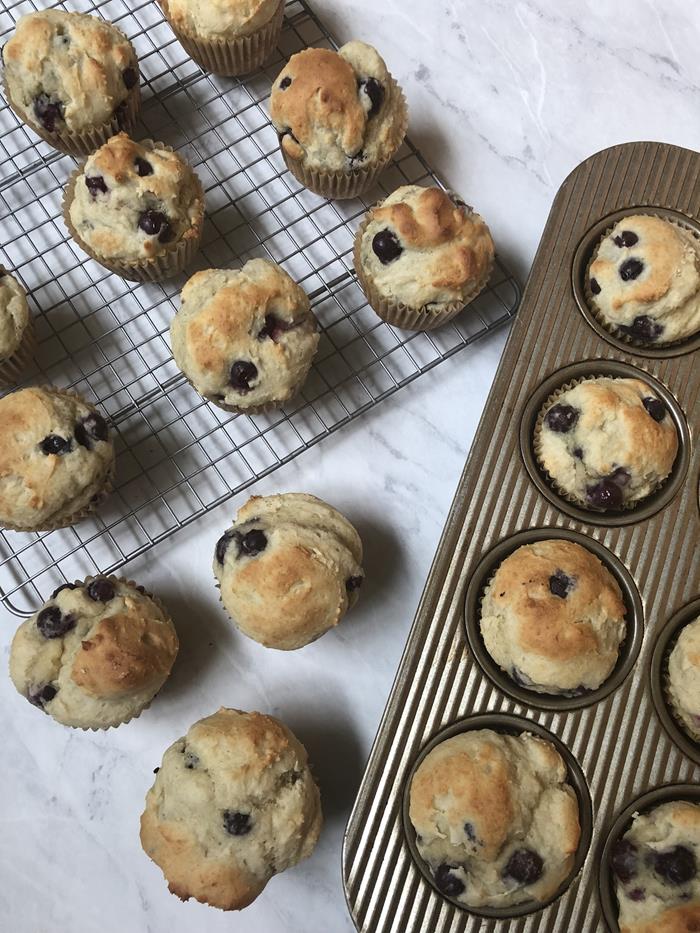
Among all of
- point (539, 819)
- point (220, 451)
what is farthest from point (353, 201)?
point (539, 819)

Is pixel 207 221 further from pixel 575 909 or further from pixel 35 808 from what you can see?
pixel 575 909

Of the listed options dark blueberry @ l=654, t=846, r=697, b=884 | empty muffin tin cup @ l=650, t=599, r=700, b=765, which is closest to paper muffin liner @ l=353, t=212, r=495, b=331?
empty muffin tin cup @ l=650, t=599, r=700, b=765

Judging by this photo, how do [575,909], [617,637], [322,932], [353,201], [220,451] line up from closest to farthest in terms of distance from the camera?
[575,909] → [617,637] → [322,932] → [220,451] → [353,201]

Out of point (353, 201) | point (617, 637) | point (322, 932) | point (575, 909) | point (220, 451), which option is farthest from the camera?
point (353, 201)

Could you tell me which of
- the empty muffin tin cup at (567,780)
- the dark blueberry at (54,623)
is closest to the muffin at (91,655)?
the dark blueberry at (54,623)

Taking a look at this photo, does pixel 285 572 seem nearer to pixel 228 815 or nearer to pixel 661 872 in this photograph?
pixel 228 815

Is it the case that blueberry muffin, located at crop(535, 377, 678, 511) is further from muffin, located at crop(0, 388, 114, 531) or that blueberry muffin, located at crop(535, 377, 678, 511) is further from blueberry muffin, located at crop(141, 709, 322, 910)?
muffin, located at crop(0, 388, 114, 531)

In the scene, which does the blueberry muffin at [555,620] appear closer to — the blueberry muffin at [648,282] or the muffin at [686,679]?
the muffin at [686,679]

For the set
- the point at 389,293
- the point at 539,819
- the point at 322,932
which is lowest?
the point at 322,932
